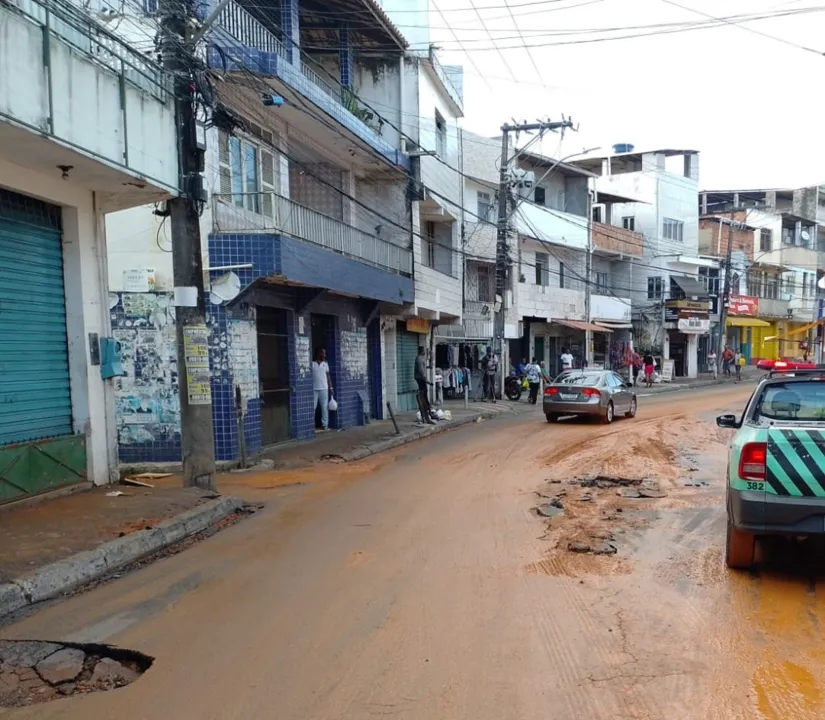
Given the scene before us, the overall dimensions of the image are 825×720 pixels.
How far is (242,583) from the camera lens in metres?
5.85

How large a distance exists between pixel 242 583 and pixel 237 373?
716cm

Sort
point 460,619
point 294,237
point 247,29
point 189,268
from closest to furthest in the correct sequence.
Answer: point 460,619 < point 189,268 < point 294,237 < point 247,29

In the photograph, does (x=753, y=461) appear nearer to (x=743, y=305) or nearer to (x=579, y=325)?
(x=579, y=325)

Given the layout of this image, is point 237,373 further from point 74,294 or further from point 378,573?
point 378,573

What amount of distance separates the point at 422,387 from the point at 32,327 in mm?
10081

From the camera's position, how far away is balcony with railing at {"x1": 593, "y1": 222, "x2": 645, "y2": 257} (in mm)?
37688

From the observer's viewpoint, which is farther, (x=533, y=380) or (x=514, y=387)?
(x=514, y=387)

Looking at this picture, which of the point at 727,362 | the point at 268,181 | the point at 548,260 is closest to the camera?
the point at 268,181

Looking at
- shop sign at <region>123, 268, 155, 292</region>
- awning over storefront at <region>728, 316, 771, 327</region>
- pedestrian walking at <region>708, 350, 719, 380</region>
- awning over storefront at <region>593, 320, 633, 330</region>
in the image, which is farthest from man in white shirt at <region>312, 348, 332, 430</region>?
awning over storefront at <region>728, 316, 771, 327</region>

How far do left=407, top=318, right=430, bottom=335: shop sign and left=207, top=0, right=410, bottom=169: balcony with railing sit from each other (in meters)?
6.25

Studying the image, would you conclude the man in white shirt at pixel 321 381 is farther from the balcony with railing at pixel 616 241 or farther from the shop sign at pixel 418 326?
the balcony with railing at pixel 616 241

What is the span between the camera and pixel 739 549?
579cm

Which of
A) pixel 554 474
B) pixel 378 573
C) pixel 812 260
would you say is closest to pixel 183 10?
pixel 378 573

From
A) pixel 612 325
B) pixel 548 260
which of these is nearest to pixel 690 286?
pixel 612 325
